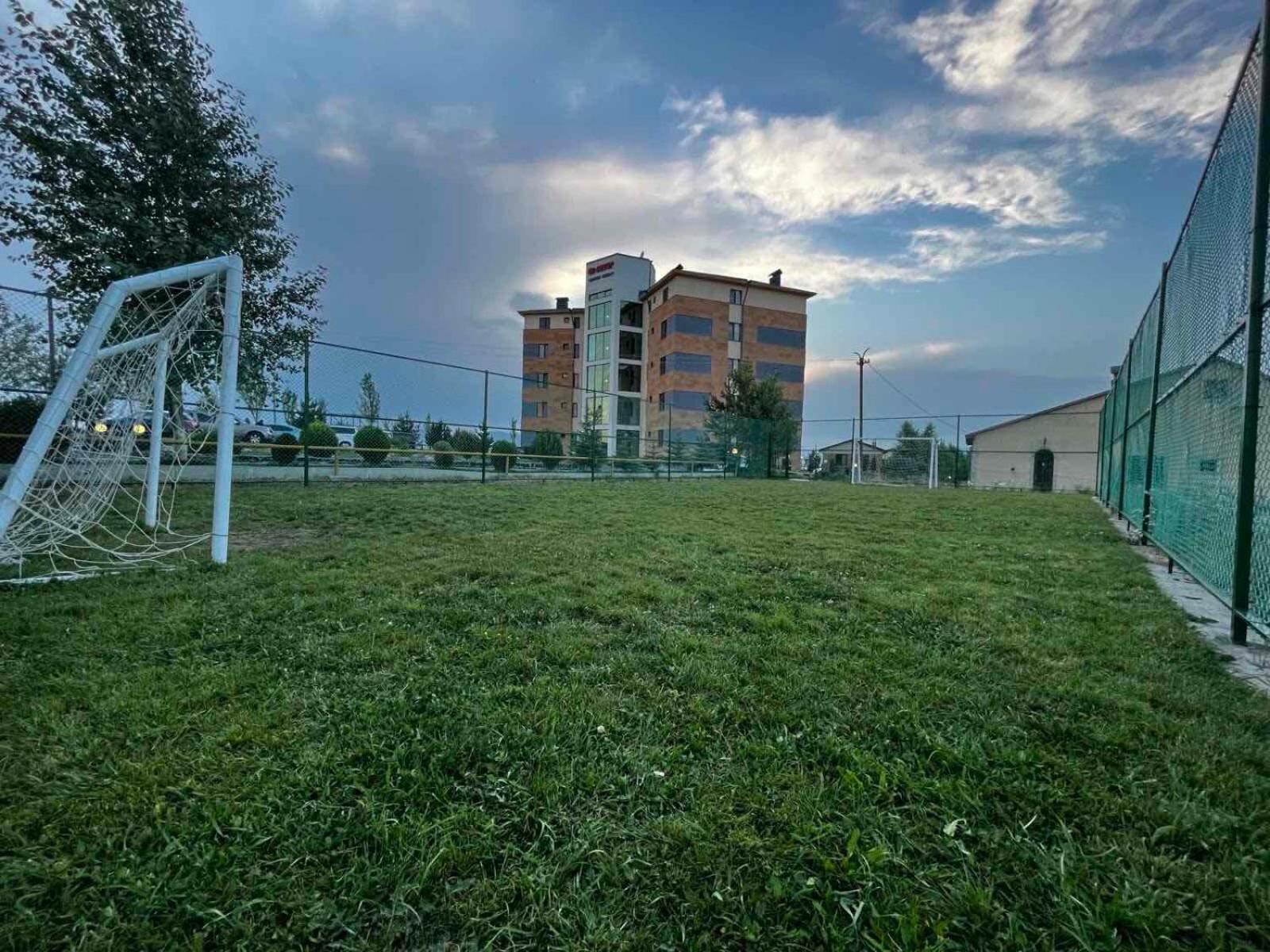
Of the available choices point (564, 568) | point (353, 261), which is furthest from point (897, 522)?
point (353, 261)

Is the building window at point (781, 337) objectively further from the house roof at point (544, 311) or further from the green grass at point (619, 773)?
the green grass at point (619, 773)

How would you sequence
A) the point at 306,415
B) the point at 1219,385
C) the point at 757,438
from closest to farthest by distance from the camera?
the point at 1219,385 < the point at 306,415 < the point at 757,438

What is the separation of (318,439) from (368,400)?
121 cm

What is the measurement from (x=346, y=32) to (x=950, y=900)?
1241cm

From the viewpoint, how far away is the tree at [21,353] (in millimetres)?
6852

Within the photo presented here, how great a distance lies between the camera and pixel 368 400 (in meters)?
10.6

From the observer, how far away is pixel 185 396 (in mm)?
5551

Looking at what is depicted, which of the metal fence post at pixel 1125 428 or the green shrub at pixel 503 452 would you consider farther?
the green shrub at pixel 503 452

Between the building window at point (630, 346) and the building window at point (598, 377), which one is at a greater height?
the building window at point (630, 346)

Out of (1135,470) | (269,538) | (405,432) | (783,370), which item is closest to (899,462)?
(1135,470)

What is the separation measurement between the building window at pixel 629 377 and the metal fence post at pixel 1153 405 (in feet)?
109

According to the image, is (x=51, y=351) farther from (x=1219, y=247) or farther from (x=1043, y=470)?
(x=1043, y=470)

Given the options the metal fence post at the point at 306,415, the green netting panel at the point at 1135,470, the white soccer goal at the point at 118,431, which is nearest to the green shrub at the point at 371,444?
the metal fence post at the point at 306,415

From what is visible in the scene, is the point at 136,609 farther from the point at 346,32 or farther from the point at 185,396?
the point at 346,32
